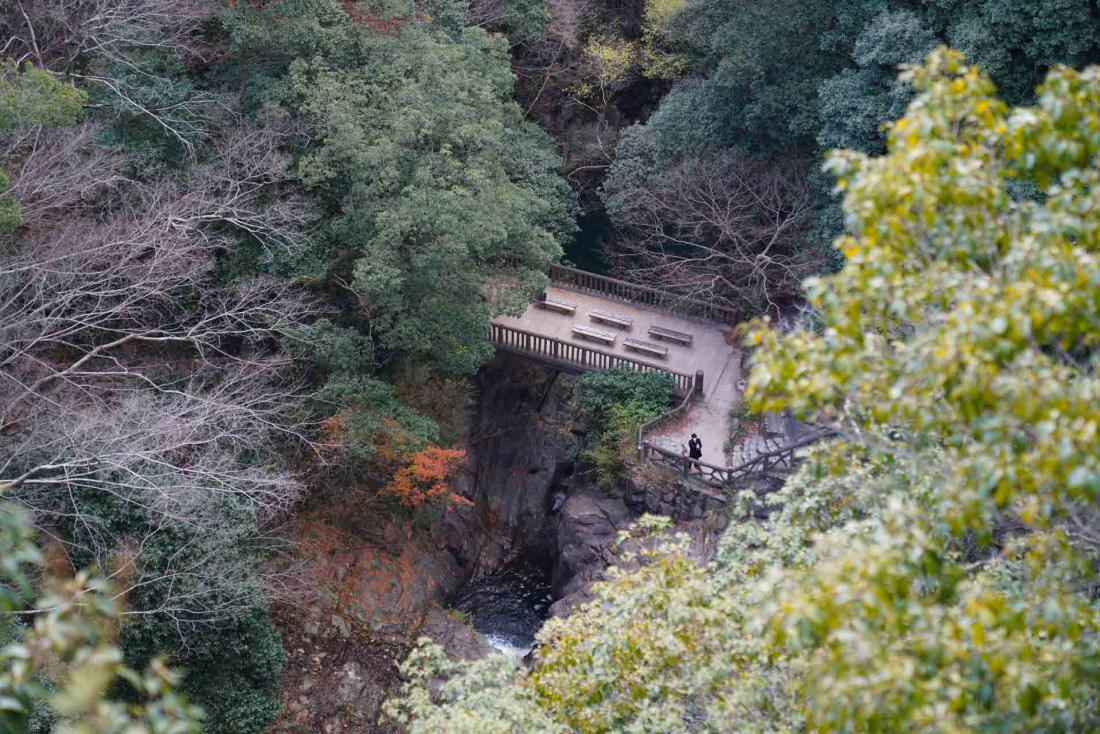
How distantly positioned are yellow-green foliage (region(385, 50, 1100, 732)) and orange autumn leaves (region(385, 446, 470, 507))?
11572mm

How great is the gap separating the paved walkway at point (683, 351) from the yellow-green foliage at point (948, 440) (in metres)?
13.1

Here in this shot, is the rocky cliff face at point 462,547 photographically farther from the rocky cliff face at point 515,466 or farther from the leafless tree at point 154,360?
the leafless tree at point 154,360

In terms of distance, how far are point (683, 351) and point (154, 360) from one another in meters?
12.8

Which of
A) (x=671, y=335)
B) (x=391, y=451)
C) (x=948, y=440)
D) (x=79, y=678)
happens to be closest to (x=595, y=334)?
(x=671, y=335)

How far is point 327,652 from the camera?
18.9 meters

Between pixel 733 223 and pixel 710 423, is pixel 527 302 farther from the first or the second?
pixel 733 223

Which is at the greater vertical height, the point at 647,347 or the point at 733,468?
the point at 647,347

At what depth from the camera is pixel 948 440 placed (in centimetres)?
711

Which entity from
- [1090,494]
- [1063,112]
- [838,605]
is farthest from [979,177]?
[838,605]

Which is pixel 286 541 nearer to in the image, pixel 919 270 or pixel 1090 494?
pixel 919 270

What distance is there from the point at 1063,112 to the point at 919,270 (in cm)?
143

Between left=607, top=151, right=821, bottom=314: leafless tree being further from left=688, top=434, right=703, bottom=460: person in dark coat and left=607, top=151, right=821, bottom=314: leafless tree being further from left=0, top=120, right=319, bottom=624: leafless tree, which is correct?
left=0, top=120, right=319, bottom=624: leafless tree

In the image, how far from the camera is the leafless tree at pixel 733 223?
74.0 feet

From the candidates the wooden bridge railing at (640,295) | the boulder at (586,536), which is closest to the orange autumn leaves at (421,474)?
the boulder at (586,536)
